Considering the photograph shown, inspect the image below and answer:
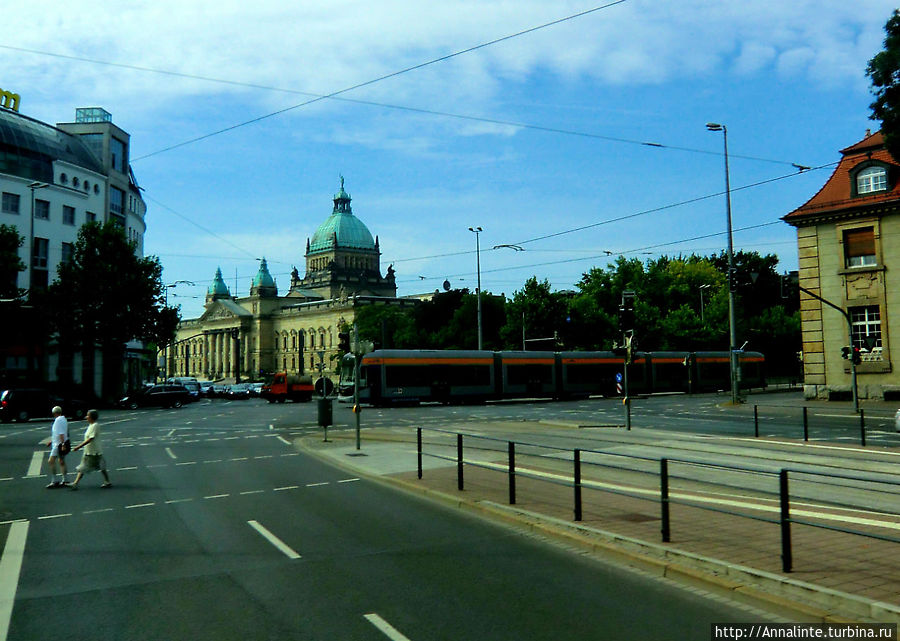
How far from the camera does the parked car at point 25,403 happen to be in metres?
38.3

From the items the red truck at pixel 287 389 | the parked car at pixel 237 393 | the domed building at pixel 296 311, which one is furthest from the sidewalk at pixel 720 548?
the domed building at pixel 296 311

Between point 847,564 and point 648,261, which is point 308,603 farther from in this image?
point 648,261

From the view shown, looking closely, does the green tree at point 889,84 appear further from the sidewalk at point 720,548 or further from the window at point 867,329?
the sidewalk at point 720,548

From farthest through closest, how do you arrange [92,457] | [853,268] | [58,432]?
[853,268] < [58,432] < [92,457]

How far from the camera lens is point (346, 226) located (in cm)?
17725

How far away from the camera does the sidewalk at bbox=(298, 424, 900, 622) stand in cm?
638

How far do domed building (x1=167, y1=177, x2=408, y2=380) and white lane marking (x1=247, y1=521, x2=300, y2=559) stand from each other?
133 meters

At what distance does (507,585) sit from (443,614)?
106 centimetres

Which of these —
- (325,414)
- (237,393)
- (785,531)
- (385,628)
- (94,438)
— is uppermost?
(94,438)

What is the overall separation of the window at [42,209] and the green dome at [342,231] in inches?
4500

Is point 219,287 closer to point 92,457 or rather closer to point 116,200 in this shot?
point 116,200

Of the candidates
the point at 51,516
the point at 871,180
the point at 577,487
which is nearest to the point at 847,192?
the point at 871,180

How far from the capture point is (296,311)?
158 metres

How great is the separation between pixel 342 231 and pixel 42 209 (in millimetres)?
116450
